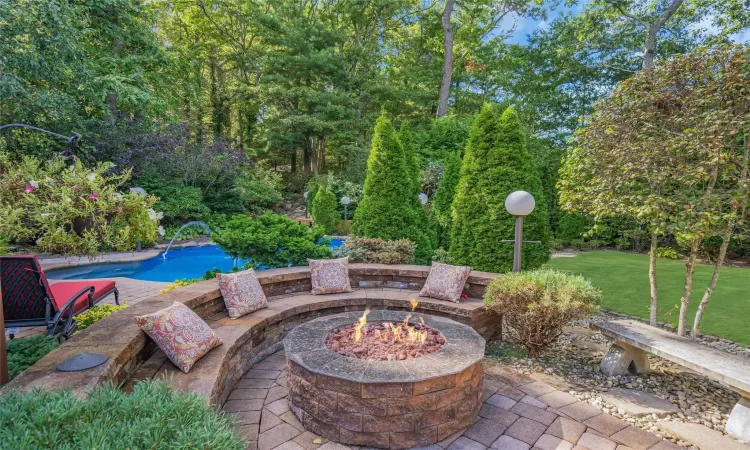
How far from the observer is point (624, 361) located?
3697 millimetres

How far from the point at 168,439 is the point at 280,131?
1855 centimetres

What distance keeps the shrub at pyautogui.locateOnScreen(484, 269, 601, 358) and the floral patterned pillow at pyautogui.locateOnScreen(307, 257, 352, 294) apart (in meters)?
1.82

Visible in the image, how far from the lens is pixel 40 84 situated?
8.88 m

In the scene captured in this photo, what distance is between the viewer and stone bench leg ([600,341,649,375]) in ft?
12.1

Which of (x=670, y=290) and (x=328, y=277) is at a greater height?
(x=328, y=277)

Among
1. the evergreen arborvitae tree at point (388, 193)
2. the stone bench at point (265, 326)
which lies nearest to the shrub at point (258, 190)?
the evergreen arborvitae tree at point (388, 193)

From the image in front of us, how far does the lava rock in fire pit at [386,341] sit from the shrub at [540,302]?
92cm

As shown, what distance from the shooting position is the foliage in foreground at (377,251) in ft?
18.9

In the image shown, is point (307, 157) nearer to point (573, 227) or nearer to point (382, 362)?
point (573, 227)

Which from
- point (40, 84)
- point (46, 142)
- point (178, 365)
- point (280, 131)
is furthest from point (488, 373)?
point (280, 131)

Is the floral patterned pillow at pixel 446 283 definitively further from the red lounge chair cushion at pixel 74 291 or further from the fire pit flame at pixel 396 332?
the red lounge chair cushion at pixel 74 291

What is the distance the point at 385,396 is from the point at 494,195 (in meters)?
4.24

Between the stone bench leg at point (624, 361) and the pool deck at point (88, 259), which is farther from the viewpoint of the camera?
the pool deck at point (88, 259)

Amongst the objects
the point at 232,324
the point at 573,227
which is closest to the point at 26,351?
the point at 232,324
